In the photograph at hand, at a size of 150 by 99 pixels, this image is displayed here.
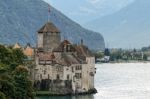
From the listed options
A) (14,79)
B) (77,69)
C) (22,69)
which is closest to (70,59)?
(77,69)

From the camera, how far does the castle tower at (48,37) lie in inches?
4028

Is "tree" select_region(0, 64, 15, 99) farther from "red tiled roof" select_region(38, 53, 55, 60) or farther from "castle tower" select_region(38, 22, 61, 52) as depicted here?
"castle tower" select_region(38, 22, 61, 52)

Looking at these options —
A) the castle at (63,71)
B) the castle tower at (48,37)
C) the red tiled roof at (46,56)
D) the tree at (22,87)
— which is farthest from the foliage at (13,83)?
the castle tower at (48,37)

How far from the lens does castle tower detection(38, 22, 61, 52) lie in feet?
336

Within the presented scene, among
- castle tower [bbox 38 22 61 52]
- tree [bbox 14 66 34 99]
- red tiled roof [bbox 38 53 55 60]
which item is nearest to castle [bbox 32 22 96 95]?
red tiled roof [bbox 38 53 55 60]

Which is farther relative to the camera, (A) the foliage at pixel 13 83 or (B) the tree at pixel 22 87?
(B) the tree at pixel 22 87

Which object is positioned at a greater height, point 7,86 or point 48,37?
point 48,37

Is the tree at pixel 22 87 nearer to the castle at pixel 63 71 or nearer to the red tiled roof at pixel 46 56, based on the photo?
the castle at pixel 63 71

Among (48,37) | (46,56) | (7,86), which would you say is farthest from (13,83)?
(48,37)

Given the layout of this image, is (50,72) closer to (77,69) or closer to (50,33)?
(77,69)

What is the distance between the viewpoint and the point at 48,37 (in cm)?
10300

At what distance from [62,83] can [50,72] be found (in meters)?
2.11

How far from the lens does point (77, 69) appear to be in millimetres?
92812

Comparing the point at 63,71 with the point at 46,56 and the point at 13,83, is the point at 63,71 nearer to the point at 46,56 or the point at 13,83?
the point at 46,56
